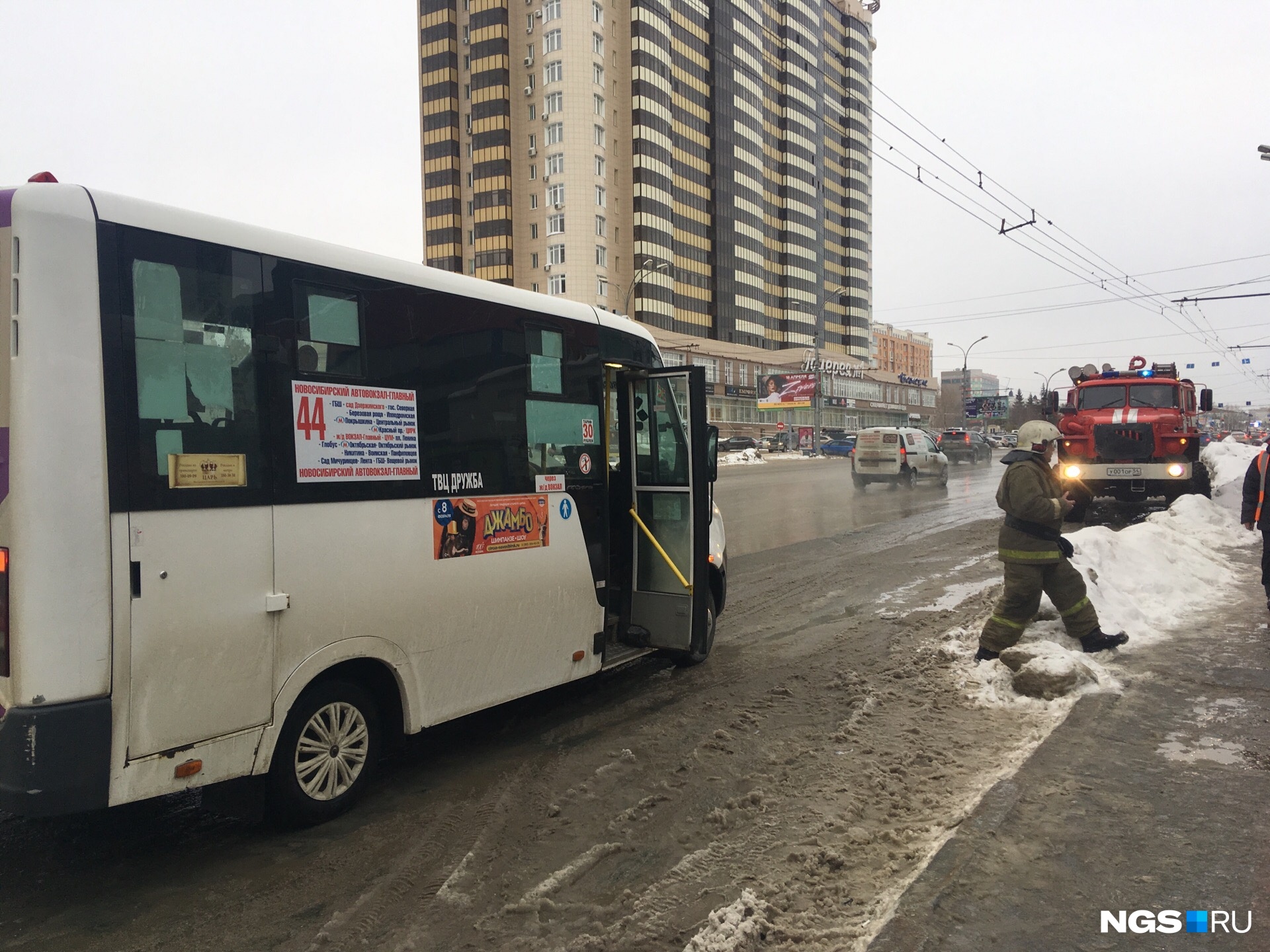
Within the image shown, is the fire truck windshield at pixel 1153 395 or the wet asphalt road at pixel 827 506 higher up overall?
the fire truck windshield at pixel 1153 395

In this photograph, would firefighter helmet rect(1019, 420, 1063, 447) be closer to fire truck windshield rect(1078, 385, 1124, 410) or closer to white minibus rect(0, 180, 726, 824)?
white minibus rect(0, 180, 726, 824)

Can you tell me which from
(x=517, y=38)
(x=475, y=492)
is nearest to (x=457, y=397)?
(x=475, y=492)

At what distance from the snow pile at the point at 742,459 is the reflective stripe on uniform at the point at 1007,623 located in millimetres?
43245

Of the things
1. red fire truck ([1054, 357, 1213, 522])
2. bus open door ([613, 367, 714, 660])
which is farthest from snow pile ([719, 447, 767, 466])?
bus open door ([613, 367, 714, 660])

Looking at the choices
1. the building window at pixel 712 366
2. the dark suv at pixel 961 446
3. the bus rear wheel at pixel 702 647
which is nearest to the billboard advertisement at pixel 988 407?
the building window at pixel 712 366

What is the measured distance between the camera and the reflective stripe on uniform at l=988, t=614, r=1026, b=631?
6.31 m

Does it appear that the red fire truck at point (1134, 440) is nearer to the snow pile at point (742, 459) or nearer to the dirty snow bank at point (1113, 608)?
the dirty snow bank at point (1113, 608)

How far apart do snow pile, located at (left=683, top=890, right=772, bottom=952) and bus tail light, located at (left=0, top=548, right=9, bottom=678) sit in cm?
278

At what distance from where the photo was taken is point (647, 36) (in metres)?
77.6

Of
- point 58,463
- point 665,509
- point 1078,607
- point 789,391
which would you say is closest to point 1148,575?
point 1078,607

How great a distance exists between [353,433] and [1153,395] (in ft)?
54.7

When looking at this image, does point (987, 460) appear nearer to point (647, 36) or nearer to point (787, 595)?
point (787, 595)

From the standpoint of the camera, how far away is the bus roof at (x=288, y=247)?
11.3ft

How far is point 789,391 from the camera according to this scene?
8238 centimetres
